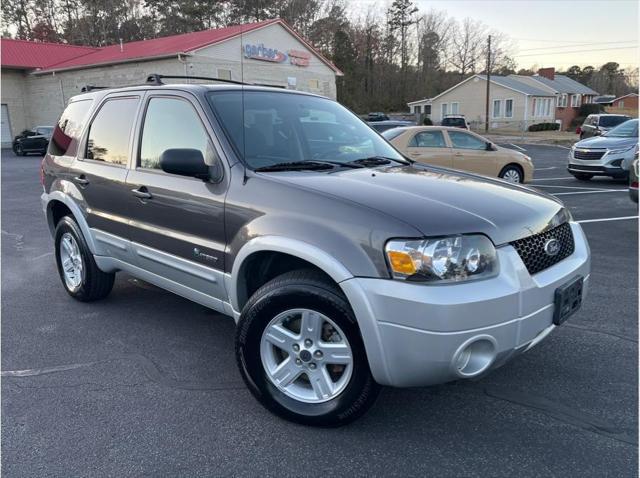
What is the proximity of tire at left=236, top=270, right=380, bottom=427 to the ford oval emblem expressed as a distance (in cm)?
114

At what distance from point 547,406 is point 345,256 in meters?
1.59

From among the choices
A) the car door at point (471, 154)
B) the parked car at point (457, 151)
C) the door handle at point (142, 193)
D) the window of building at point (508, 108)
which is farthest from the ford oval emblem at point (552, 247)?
the window of building at point (508, 108)

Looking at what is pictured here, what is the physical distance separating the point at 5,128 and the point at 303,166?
38695mm

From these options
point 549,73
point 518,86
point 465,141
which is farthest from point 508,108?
point 465,141

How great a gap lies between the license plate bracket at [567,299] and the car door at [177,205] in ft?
6.28

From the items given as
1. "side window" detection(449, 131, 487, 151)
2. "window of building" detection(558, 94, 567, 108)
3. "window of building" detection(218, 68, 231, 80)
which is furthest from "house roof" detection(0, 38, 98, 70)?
"window of building" detection(558, 94, 567, 108)

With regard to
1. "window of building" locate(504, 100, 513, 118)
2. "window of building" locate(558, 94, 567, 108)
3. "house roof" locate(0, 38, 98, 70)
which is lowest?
"window of building" locate(504, 100, 513, 118)

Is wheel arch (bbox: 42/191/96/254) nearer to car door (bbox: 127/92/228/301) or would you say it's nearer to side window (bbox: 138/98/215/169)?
car door (bbox: 127/92/228/301)

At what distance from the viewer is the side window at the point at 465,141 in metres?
11.5

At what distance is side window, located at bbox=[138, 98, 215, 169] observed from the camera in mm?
3455

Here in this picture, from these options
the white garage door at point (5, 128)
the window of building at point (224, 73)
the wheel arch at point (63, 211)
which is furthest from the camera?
the white garage door at point (5, 128)

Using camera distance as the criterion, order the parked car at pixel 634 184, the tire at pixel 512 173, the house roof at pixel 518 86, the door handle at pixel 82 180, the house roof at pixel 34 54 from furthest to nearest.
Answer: the house roof at pixel 518 86, the house roof at pixel 34 54, the tire at pixel 512 173, the parked car at pixel 634 184, the door handle at pixel 82 180

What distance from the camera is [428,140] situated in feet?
36.9

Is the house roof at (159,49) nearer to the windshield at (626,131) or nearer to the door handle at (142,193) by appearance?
the windshield at (626,131)
